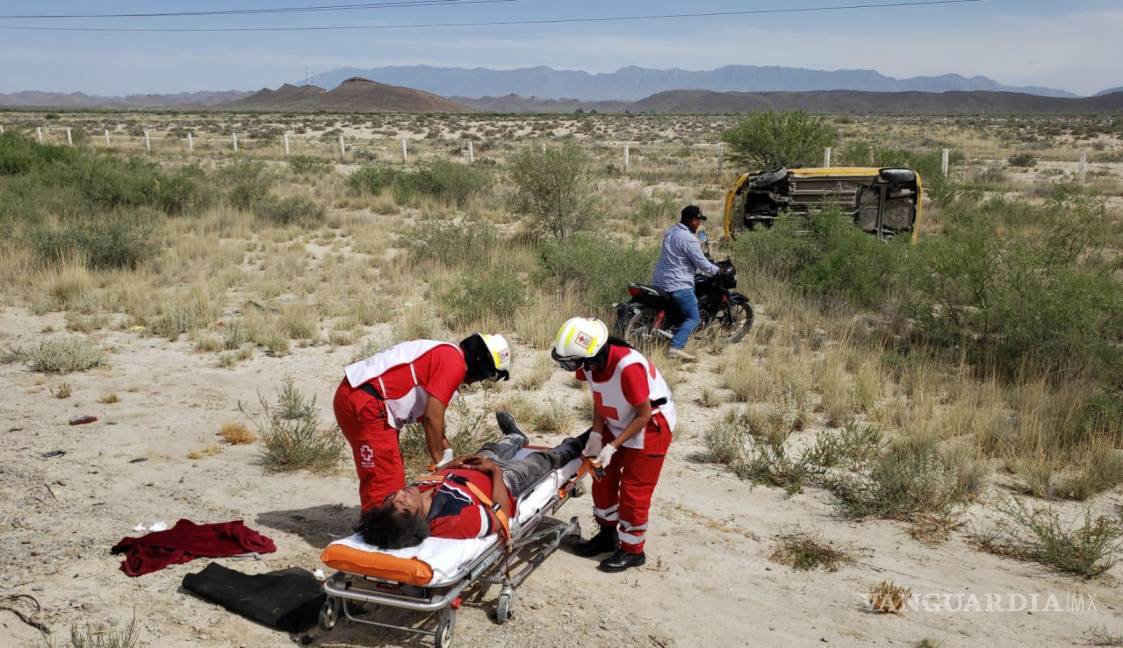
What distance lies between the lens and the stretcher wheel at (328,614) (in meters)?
4.67

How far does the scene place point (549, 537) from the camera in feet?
18.7

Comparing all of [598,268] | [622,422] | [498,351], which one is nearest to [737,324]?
[598,268]

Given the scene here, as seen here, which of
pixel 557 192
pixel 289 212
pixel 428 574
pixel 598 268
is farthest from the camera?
pixel 289 212

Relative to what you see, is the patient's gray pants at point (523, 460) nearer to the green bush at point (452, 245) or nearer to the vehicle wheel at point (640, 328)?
the vehicle wheel at point (640, 328)

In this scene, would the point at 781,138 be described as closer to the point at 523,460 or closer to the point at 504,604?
the point at 523,460

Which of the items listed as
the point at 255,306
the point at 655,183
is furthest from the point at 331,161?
the point at 255,306

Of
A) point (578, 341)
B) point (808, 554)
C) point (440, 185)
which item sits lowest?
point (808, 554)

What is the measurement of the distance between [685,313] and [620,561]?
4.95 meters

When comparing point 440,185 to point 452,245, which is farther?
point 440,185

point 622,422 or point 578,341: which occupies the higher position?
point 578,341

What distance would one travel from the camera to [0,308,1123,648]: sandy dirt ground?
4.84 metres

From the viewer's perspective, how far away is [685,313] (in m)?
10.1

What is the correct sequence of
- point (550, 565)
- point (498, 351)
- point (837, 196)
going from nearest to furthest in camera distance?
point (498, 351) < point (550, 565) < point (837, 196)

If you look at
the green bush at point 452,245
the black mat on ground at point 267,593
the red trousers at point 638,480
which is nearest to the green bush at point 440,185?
the green bush at point 452,245
